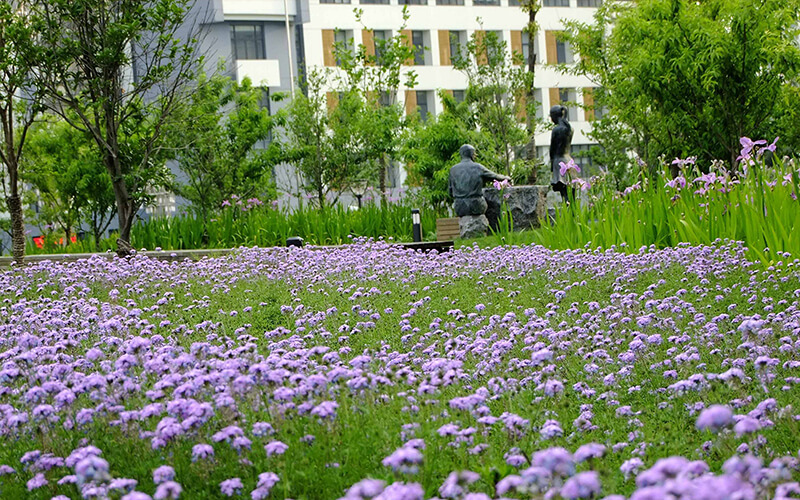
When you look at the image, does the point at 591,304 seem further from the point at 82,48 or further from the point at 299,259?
the point at 82,48

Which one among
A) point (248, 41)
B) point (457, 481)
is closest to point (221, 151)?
point (457, 481)

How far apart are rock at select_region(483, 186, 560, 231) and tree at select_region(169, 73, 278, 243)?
22.5ft

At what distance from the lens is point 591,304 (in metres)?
6.83

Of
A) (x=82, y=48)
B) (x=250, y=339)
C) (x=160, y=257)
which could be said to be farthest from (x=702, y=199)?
(x=82, y=48)

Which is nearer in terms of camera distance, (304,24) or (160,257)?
(160,257)

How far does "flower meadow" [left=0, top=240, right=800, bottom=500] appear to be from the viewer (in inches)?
130

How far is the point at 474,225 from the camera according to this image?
54.7 ft

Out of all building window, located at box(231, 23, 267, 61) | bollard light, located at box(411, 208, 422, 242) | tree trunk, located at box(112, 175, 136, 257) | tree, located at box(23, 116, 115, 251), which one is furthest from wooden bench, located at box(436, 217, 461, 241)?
building window, located at box(231, 23, 267, 61)

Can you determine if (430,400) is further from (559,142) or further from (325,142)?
(325,142)

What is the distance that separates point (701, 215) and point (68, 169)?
1622 cm

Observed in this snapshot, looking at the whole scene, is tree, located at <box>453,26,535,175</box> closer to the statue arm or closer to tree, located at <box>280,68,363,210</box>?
tree, located at <box>280,68,363,210</box>

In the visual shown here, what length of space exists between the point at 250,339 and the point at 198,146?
16.1 m

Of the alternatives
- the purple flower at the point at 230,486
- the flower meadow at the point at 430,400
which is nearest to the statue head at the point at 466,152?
the flower meadow at the point at 430,400

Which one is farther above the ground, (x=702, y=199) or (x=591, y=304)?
(x=702, y=199)
